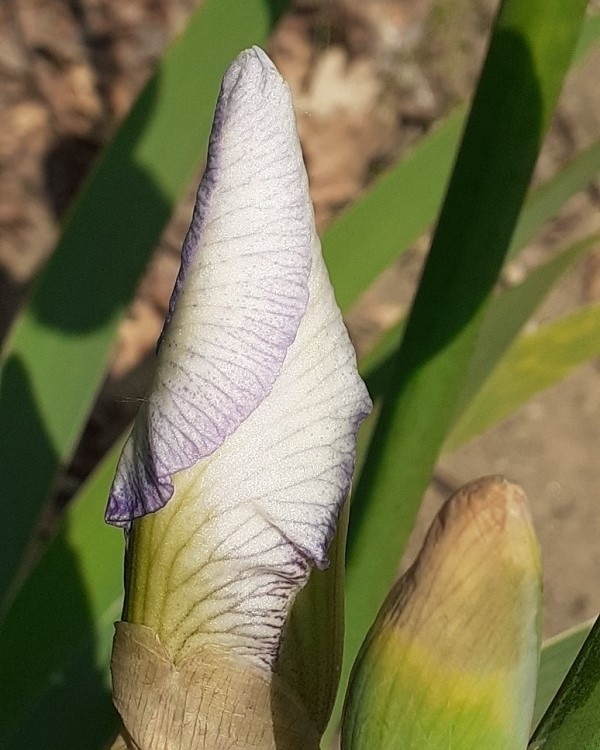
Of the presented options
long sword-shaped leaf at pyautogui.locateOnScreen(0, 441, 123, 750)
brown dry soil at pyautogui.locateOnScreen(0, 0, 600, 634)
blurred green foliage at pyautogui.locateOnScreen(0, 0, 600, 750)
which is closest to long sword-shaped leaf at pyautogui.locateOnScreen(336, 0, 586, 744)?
blurred green foliage at pyautogui.locateOnScreen(0, 0, 600, 750)

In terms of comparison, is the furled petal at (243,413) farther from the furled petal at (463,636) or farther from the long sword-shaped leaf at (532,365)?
the long sword-shaped leaf at (532,365)

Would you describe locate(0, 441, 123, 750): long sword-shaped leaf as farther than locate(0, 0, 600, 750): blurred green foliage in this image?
Yes

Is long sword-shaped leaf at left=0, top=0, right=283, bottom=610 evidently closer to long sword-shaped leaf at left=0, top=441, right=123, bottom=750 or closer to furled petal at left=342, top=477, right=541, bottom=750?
long sword-shaped leaf at left=0, top=441, right=123, bottom=750

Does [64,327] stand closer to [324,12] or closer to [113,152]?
[113,152]

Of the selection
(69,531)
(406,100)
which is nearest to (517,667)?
(69,531)

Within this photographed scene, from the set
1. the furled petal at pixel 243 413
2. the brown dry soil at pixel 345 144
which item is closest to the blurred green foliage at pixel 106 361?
the furled petal at pixel 243 413

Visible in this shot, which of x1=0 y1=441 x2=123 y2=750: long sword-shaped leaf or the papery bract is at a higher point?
the papery bract
